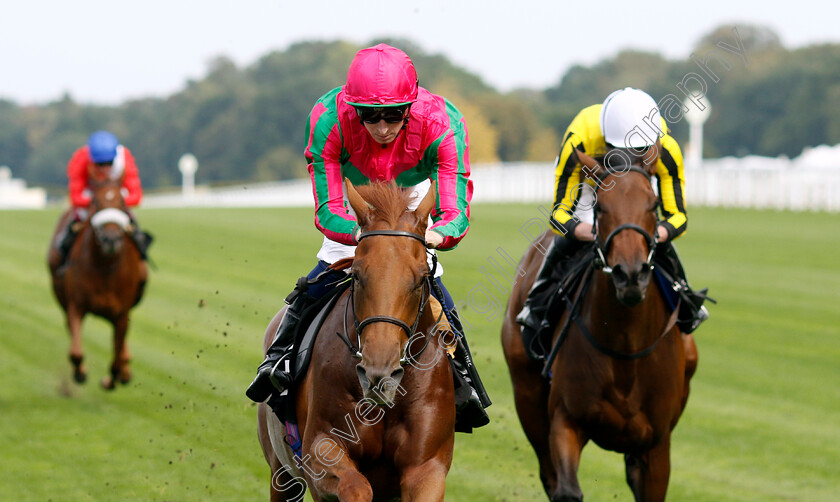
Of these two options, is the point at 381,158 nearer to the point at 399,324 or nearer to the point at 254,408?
the point at 399,324

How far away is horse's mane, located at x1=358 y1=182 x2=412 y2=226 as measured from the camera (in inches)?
140

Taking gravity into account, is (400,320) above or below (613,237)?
below

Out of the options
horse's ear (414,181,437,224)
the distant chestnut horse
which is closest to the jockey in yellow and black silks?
horse's ear (414,181,437,224)

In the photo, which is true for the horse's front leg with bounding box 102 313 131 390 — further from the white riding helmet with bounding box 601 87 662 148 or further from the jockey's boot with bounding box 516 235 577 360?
the white riding helmet with bounding box 601 87 662 148

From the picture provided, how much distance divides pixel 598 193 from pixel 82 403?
19.6ft

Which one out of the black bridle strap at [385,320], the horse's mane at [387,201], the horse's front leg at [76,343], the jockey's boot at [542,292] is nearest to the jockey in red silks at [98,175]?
the horse's front leg at [76,343]

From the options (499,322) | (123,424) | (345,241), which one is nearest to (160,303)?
(499,322)

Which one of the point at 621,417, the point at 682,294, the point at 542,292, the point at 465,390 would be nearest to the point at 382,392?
the point at 465,390

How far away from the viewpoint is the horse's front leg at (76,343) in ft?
32.3

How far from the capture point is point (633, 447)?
17.4ft

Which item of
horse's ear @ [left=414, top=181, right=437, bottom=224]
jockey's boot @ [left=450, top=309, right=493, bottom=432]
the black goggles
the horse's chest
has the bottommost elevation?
the horse's chest

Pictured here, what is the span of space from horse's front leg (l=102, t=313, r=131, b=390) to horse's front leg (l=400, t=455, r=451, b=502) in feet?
22.3

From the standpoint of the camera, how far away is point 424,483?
12.1ft

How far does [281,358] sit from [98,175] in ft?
20.5
